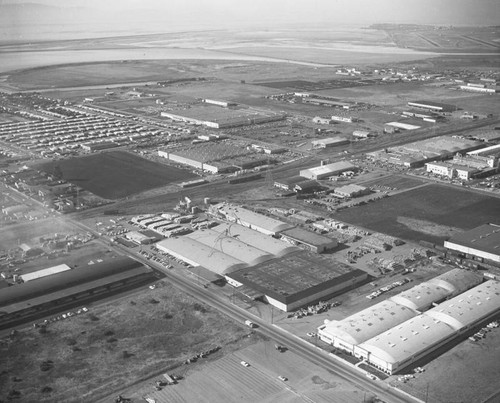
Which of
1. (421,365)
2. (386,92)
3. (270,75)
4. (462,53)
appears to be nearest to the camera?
(421,365)

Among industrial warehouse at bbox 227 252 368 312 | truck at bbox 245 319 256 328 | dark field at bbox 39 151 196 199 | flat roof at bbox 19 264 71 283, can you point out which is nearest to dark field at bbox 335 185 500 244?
industrial warehouse at bbox 227 252 368 312

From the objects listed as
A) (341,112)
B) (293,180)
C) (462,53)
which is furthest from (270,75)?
(293,180)

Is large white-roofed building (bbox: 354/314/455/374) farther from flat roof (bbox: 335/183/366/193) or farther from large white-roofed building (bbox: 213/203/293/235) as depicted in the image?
flat roof (bbox: 335/183/366/193)

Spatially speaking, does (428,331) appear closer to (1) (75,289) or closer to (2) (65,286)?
(1) (75,289)

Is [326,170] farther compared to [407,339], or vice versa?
[326,170]

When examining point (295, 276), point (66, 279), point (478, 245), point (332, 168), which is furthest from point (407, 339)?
point (332, 168)

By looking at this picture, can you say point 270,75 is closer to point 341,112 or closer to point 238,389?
point 341,112

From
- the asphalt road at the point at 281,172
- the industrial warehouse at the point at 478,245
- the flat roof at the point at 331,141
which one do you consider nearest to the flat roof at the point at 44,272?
the asphalt road at the point at 281,172
